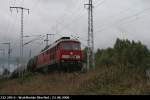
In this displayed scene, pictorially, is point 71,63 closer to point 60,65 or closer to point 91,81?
point 60,65

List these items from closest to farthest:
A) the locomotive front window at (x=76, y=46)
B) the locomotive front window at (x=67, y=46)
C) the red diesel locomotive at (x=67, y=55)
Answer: the red diesel locomotive at (x=67, y=55) → the locomotive front window at (x=67, y=46) → the locomotive front window at (x=76, y=46)

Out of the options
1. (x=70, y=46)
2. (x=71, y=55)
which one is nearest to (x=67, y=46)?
(x=70, y=46)

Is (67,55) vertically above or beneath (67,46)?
beneath

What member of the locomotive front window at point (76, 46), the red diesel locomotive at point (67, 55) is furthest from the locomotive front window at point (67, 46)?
the locomotive front window at point (76, 46)

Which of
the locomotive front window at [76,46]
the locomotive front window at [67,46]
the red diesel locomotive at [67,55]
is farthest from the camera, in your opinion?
the locomotive front window at [76,46]

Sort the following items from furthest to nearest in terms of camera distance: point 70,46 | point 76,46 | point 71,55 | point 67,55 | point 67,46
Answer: point 76,46 < point 70,46 < point 67,46 < point 71,55 < point 67,55

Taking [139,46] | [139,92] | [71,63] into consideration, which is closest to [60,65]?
[71,63]

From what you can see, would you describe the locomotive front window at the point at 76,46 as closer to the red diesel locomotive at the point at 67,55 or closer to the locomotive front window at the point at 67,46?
the red diesel locomotive at the point at 67,55

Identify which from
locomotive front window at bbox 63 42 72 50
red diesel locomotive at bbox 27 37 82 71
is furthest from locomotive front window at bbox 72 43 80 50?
locomotive front window at bbox 63 42 72 50

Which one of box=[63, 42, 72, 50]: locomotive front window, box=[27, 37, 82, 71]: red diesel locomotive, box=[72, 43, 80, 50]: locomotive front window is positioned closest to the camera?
box=[27, 37, 82, 71]: red diesel locomotive

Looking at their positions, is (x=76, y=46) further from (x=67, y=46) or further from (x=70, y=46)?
(x=67, y=46)

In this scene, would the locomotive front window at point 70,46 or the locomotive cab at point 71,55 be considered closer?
the locomotive cab at point 71,55

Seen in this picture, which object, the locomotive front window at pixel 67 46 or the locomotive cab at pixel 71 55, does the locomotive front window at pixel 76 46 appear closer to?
the locomotive cab at pixel 71 55

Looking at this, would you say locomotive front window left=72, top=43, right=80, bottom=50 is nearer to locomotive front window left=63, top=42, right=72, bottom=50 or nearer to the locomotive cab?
the locomotive cab
